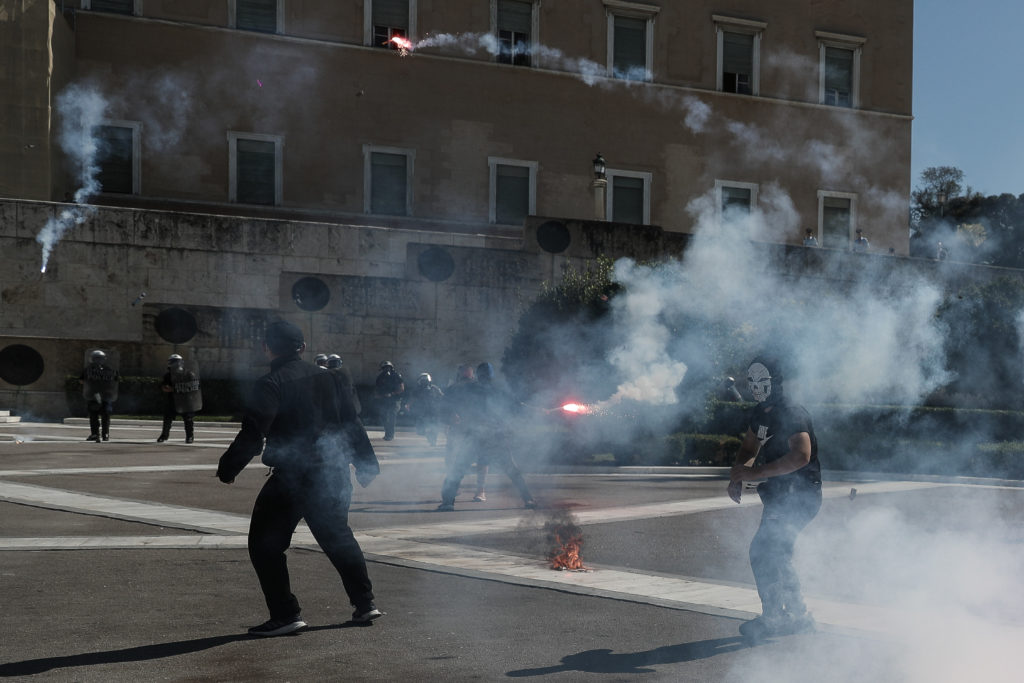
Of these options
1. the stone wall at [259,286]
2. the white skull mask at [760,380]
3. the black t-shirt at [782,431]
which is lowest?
the black t-shirt at [782,431]

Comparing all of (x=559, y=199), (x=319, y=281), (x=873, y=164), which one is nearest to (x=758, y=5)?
(x=873, y=164)

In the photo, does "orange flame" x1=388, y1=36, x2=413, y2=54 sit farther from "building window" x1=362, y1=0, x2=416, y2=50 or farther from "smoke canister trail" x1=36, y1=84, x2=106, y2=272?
"smoke canister trail" x1=36, y1=84, x2=106, y2=272

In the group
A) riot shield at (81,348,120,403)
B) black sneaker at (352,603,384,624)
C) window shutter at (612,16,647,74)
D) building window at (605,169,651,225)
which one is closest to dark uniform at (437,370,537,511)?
black sneaker at (352,603,384,624)

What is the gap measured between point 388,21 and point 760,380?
31.3 meters

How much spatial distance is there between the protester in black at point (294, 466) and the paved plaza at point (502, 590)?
0.32 metres

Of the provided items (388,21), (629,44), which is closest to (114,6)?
(388,21)

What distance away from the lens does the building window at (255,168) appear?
115 ft

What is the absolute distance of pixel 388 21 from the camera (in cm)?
3656

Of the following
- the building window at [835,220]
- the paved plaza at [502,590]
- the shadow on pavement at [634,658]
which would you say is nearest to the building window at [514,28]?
the building window at [835,220]

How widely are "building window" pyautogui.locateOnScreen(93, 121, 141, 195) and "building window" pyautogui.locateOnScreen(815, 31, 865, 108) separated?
2046cm

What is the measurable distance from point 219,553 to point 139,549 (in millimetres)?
714

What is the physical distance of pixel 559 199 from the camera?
3888 centimetres

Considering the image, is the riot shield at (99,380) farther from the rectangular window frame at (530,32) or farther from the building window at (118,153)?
the rectangular window frame at (530,32)

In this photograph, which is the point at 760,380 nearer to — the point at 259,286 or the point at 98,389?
the point at 98,389
